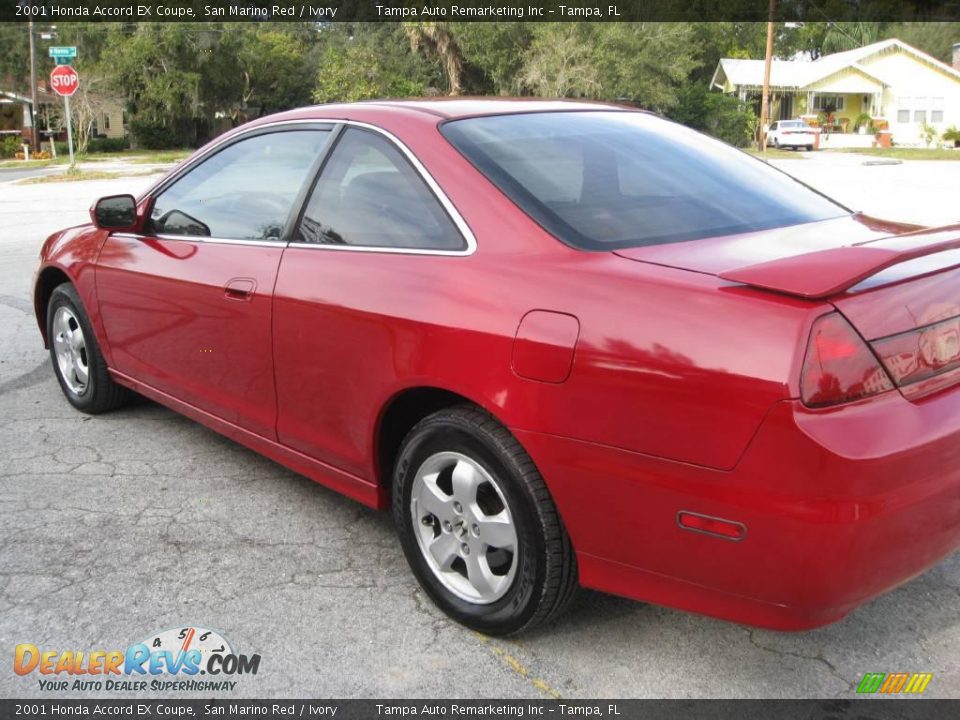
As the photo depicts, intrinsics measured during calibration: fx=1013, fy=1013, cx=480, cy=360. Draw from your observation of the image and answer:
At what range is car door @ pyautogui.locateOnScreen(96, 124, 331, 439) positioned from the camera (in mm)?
3637

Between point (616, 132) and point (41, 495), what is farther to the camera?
point (41, 495)

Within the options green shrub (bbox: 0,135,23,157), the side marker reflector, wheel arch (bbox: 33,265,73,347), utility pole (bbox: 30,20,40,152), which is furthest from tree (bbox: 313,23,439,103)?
the side marker reflector

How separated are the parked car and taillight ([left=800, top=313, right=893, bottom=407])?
4699 cm

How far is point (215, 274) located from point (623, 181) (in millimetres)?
1580

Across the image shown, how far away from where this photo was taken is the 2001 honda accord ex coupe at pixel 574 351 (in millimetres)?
2285

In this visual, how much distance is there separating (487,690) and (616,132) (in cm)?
193

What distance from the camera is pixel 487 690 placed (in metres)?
2.75

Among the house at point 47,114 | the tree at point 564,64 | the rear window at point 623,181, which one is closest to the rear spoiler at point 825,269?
the rear window at point 623,181

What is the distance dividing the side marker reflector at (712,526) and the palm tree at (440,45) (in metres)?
52.1

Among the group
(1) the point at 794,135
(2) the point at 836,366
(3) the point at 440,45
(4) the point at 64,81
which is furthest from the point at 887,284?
(3) the point at 440,45

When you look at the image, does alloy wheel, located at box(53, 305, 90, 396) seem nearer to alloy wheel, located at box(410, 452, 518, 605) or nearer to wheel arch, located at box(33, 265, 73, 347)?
wheel arch, located at box(33, 265, 73, 347)

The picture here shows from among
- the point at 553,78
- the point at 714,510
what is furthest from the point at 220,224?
the point at 553,78

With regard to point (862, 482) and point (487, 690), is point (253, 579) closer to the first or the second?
point (487, 690)

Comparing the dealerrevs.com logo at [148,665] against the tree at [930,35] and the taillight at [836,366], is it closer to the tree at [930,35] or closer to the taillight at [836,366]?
the taillight at [836,366]
